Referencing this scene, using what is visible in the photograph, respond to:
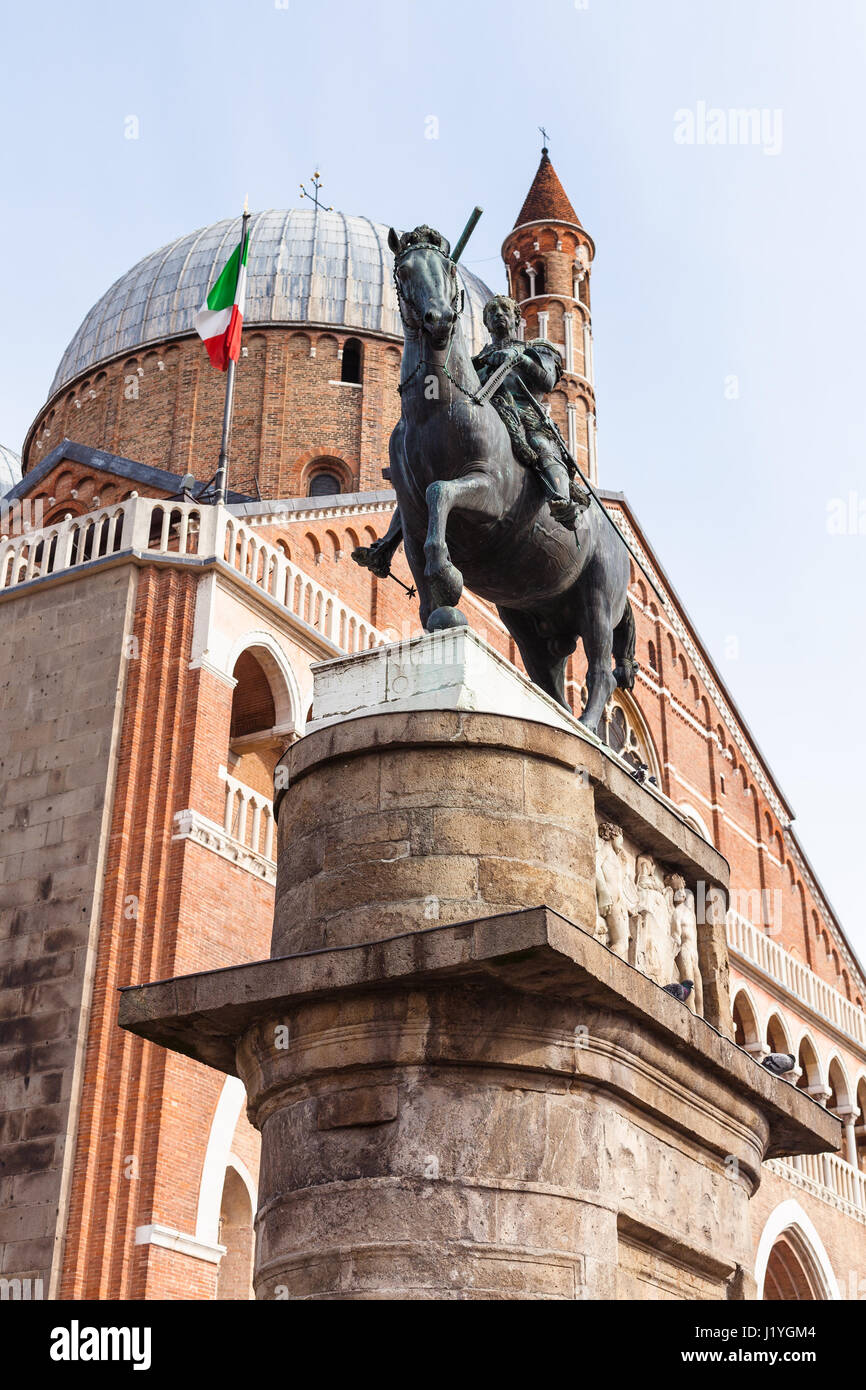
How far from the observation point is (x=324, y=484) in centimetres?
3369

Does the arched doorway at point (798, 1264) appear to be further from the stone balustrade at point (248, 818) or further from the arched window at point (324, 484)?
the arched window at point (324, 484)

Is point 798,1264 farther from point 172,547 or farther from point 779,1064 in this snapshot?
point 779,1064

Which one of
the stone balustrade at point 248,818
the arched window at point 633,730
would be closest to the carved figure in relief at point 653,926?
the stone balustrade at point 248,818

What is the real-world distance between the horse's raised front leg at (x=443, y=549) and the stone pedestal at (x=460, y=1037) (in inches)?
8.2

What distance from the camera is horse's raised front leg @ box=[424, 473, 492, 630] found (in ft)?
26.8

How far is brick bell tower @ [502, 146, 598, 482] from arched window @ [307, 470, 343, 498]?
4.52m

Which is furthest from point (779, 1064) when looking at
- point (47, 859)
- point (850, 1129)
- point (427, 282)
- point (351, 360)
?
point (351, 360)

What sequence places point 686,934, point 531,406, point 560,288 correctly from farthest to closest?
point 560,288
point 531,406
point 686,934

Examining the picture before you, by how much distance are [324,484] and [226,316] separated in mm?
11037

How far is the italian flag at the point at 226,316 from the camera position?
890 inches

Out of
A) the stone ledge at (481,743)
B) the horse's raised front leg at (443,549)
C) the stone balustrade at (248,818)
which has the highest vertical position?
the stone balustrade at (248,818)

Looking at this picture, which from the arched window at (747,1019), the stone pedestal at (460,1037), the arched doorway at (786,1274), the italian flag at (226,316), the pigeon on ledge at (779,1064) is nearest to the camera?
the stone pedestal at (460,1037)
